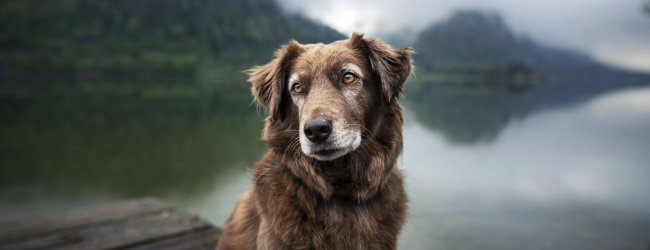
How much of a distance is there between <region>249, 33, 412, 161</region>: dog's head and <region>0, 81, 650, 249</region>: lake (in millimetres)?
544

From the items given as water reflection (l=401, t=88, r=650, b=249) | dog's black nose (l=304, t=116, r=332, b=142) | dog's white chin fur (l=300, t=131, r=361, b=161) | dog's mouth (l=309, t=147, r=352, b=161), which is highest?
dog's black nose (l=304, t=116, r=332, b=142)

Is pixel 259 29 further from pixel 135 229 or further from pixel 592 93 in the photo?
pixel 592 93

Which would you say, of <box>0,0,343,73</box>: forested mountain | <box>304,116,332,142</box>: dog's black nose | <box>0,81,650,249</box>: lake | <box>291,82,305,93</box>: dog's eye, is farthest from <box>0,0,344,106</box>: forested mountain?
<box>304,116,332,142</box>: dog's black nose

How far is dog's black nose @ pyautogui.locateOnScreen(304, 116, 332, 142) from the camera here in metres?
2.49

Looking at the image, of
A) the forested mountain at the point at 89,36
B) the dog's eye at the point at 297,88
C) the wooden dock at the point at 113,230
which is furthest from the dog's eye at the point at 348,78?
the forested mountain at the point at 89,36

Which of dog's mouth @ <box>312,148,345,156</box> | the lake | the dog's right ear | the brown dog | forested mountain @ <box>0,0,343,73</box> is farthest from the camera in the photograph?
forested mountain @ <box>0,0,343,73</box>

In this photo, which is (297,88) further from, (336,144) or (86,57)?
(86,57)

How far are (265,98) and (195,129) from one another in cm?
2075

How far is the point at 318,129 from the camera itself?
2.50 meters

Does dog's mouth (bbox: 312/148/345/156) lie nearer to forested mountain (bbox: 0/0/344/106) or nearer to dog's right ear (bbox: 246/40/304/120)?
dog's right ear (bbox: 246/40/304/120)

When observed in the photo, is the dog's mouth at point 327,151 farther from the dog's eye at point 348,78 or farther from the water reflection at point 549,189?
the water reflection at point 549,189

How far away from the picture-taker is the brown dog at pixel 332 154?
2719 mm

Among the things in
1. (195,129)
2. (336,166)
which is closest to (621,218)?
(336,166)

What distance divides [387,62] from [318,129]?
942 mm
